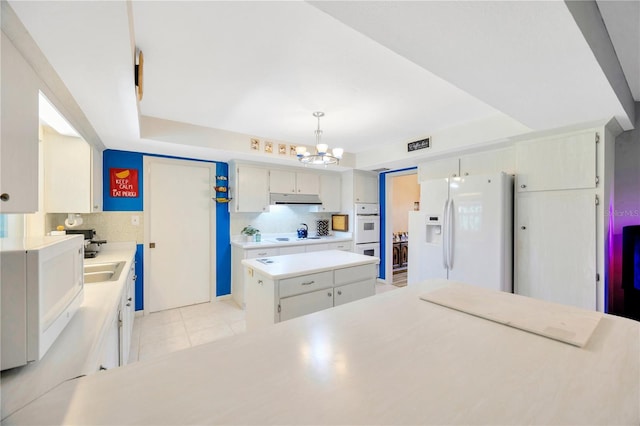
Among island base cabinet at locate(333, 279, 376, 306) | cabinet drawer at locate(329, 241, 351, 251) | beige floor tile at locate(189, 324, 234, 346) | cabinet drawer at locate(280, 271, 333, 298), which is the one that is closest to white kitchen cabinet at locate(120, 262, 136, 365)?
beige floor tile at locate(189, 324, 234, 346)

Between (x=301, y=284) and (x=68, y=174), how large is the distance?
2.37 m

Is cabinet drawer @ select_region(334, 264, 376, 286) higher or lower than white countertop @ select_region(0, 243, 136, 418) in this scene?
lower

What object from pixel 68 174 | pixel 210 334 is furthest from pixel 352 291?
pixel 68 174

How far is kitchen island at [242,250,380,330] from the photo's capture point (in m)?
2.15

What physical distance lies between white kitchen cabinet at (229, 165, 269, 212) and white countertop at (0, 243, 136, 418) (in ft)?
8.10

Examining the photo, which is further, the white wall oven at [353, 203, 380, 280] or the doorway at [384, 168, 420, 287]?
the doorway at [384, 168, 420, 287]

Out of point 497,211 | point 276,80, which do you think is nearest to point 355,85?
point 276,80

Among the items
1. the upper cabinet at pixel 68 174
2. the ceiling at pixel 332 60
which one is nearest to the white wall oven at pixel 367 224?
the ceiling at pixel 332 60

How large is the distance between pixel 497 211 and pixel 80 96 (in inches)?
140

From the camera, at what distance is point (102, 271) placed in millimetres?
2398

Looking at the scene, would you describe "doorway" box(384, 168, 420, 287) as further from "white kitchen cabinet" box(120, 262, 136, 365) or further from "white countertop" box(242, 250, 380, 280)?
"white kitchen cabinet" box(120, 262, 136, 365)

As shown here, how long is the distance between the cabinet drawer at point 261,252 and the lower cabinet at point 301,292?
114cm

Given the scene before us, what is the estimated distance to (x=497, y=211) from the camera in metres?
2.65

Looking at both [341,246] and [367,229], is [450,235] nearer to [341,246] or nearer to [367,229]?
[367,229]
